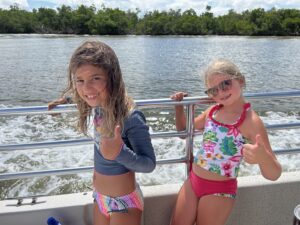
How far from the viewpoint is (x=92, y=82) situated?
1.92 metres

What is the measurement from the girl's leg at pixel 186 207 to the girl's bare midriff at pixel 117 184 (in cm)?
39

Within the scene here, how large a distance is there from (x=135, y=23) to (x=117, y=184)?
83825 mm

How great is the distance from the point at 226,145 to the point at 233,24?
82.7 meters

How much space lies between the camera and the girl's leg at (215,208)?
2.20 metres

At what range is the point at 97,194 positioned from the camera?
2.14 meters

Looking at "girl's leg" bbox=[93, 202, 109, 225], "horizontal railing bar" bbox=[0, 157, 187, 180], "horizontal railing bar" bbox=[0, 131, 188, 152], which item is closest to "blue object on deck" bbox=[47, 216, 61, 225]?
"girl's leg" bbox=[93, 202, 109, 225]

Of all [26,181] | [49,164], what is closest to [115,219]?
[26,181]

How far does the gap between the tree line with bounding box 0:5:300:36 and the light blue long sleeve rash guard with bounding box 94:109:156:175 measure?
76.1 metres

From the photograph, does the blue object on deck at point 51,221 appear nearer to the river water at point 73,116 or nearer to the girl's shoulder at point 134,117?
the river water at point 73,116

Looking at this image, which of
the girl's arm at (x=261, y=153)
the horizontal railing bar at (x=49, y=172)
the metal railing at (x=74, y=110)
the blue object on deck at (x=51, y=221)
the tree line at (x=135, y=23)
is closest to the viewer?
the girl's arm at (x=261, y=153)

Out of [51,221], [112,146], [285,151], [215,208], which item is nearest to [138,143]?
[112,146]

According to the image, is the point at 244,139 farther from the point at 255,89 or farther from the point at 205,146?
the point at 255,89

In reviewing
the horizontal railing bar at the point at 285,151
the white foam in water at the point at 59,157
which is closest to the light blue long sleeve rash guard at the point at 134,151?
the horizontal railing bar at the point at 285,151

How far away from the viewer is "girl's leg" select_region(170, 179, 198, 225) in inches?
89.6
